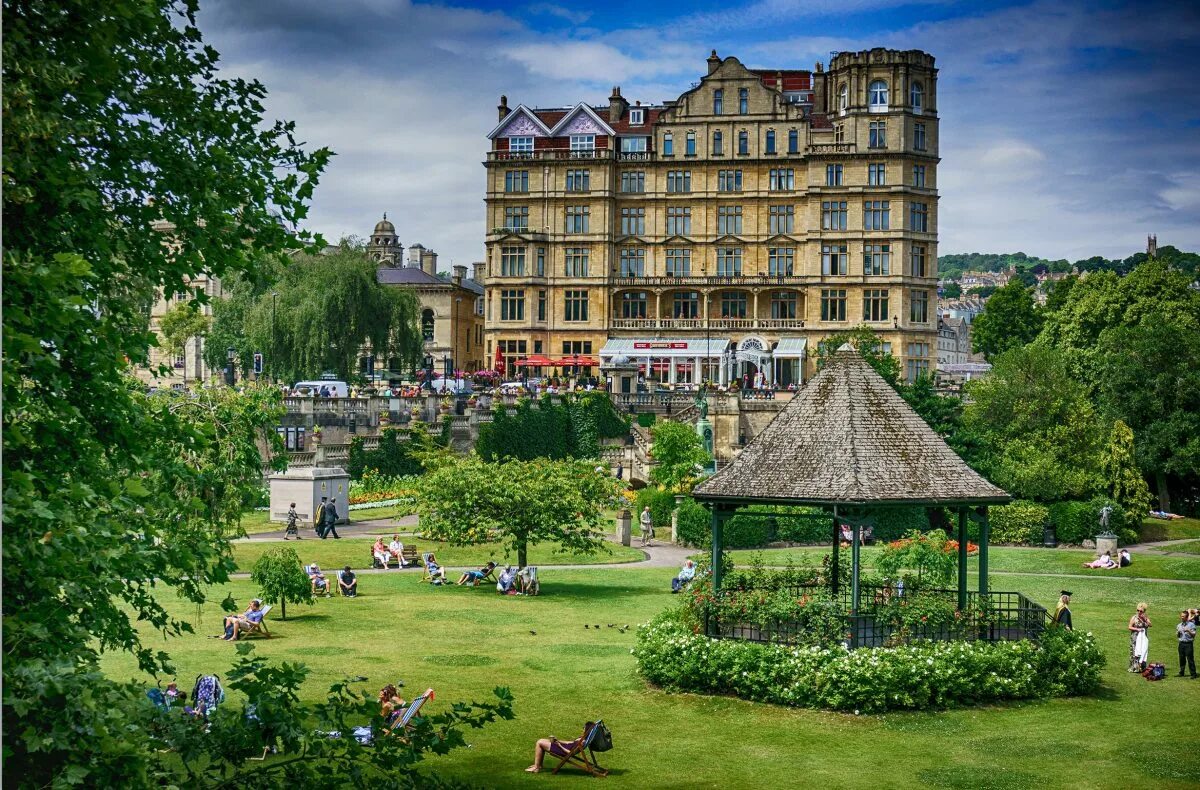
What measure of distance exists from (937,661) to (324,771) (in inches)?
568

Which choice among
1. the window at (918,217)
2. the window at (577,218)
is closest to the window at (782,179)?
the window at (918,217)

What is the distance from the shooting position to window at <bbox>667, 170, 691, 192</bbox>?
306ft

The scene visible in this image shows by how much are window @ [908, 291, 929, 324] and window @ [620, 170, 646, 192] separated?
19.1 m

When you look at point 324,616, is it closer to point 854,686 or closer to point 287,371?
point 854,686

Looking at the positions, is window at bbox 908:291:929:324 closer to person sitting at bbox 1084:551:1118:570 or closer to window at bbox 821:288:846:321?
window at bbox 821:288:846:321

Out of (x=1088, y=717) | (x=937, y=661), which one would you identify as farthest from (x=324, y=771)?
(x=1088, y=717)

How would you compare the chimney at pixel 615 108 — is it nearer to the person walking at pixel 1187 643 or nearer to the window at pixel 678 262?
the window at pixel 678 262

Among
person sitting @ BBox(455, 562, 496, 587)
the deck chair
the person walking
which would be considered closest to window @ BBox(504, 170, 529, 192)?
person sitting @ BBox(455, 562, 496, 587)

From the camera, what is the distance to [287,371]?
80688 mm

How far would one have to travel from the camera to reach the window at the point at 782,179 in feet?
301

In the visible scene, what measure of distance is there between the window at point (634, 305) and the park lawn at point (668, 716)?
6130cm

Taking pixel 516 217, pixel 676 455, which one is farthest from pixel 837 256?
pixel 676 455

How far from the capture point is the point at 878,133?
8994 centimetres

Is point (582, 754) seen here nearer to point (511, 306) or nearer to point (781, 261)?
point (781, 261)
